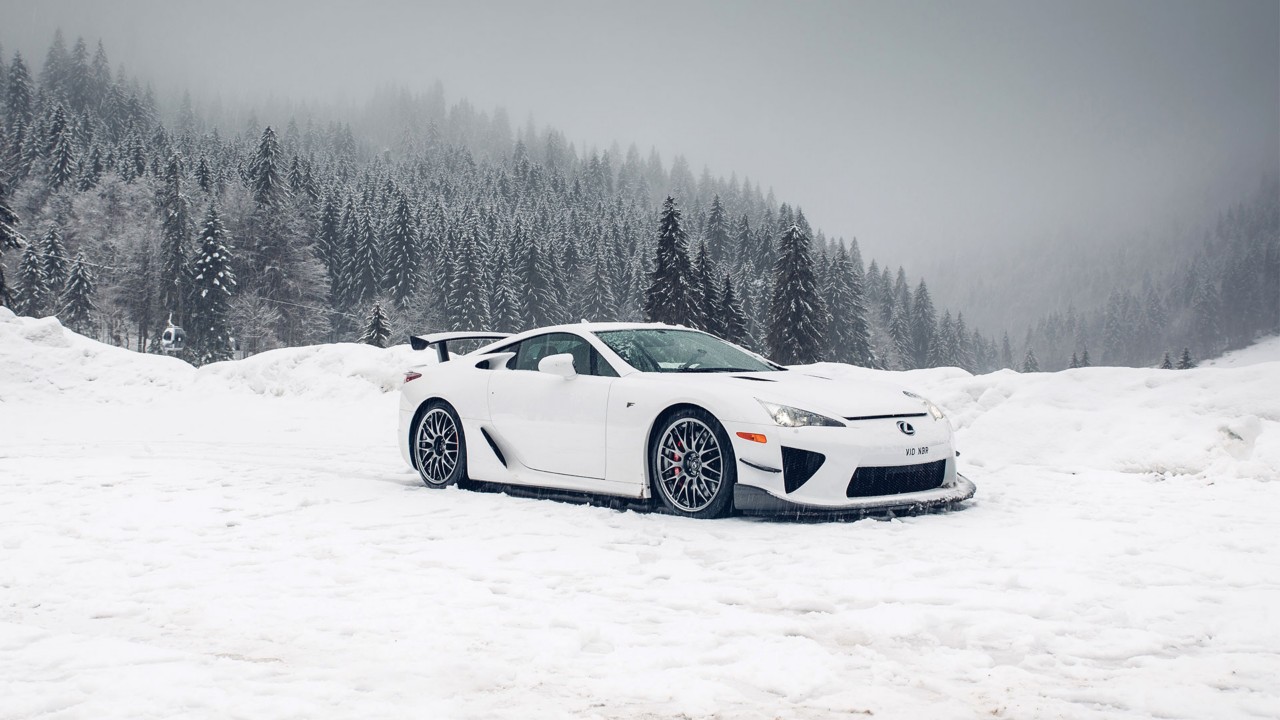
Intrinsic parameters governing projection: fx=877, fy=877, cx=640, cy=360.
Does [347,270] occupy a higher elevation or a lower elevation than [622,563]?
higher

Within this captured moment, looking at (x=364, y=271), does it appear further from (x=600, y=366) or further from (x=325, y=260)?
(x=600, y=366)

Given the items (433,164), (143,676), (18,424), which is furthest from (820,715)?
(433,164)

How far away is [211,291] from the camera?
57.9m

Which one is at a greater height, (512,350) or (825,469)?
(512,350)

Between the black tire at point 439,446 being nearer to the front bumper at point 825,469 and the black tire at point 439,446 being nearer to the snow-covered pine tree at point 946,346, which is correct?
the front bumper at point 825,469

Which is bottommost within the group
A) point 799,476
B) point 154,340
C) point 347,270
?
point 799,476

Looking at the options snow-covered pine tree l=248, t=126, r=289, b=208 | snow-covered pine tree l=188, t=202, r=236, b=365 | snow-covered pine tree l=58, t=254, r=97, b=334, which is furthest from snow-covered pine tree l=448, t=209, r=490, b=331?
snow-covered pine tree l=58, t=254, r=97, b=334

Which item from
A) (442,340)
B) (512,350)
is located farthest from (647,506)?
(442,340)

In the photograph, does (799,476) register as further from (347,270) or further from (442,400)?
(347,270)

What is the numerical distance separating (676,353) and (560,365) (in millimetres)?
928

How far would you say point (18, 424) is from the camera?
13.0 metres

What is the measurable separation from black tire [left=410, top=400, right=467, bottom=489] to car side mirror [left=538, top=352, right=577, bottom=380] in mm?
1224

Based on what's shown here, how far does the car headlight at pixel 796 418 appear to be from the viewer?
5.50m

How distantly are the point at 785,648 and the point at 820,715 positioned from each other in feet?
2.03
